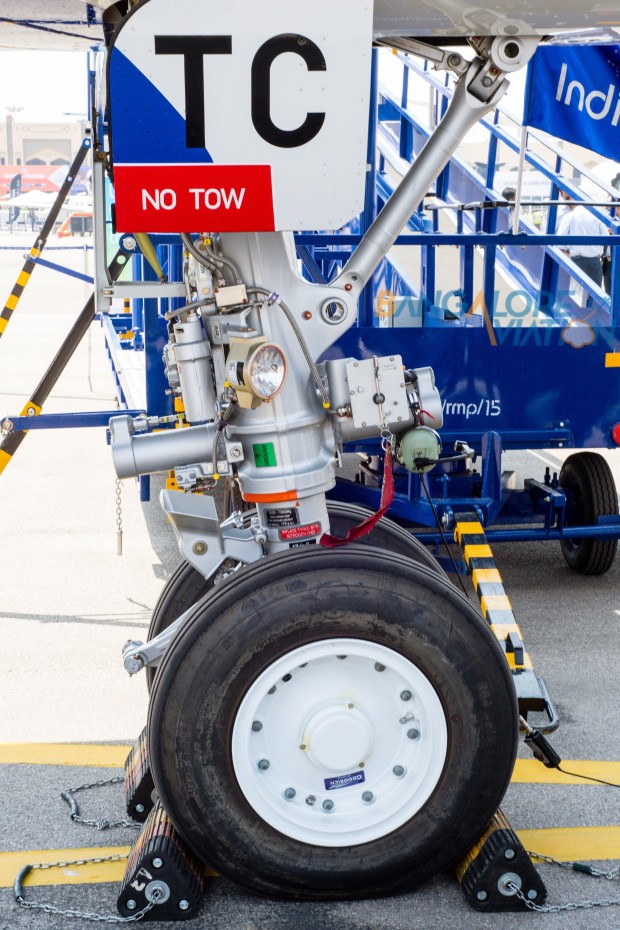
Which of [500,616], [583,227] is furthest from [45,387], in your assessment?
[583,227]

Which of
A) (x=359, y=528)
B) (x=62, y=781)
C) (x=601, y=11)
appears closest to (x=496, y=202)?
(x=601, y=11)

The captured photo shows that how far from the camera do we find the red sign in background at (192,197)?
255 cm

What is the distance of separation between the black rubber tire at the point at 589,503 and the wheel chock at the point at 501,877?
275 cm

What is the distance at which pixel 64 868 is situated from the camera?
2.86 metres

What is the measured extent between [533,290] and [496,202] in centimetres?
144

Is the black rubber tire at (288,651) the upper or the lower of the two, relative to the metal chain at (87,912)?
upper

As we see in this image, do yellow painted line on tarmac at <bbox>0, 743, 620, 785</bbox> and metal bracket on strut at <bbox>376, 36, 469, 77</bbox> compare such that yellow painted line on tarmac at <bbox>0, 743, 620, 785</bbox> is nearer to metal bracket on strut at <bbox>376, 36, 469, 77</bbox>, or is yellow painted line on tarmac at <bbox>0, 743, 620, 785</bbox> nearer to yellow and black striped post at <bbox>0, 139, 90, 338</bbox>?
metal bracket on strut at <bbox>376, 36, 469, 77</bbox>

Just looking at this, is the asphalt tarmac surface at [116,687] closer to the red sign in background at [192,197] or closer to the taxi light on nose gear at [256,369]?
the taxi light on nose gear at [256,369]

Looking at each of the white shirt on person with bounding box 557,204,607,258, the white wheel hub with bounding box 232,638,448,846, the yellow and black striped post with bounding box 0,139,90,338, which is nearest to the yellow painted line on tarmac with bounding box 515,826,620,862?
the white wheel hub with bounding box 232,638,448,846

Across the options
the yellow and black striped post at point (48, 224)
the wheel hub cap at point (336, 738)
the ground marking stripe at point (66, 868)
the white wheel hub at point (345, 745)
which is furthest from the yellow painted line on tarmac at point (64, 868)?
the yellow and black striped post at point (48, 224)

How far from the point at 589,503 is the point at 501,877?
286cm

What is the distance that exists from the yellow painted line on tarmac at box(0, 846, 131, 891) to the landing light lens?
4.17 ft

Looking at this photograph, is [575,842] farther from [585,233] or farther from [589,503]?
[585,233]

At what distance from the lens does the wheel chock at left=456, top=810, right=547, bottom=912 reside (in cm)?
263
